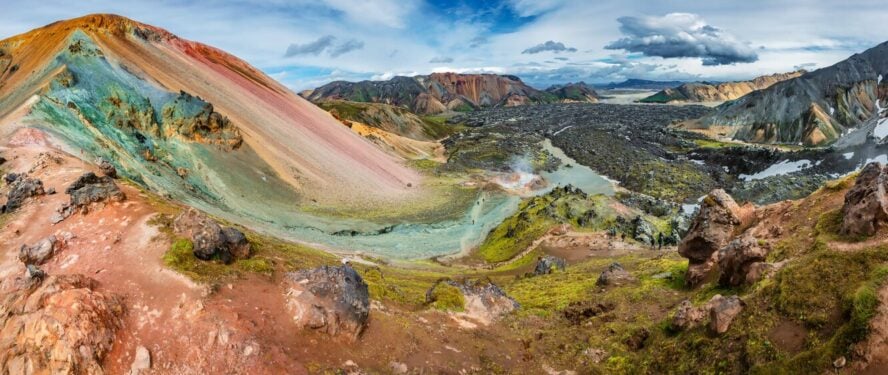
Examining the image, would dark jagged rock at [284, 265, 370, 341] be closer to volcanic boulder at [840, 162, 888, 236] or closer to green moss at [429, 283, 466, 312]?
green moss at [429, 283, 466, 312]

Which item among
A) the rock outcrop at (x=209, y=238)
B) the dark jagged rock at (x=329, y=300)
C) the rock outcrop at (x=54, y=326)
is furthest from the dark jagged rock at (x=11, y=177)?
the dark jagged rock at (x=329, y=300)

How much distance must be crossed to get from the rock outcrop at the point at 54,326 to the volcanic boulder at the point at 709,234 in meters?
26.5

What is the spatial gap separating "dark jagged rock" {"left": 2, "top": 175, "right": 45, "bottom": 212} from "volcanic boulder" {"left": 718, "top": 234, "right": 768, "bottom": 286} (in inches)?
1353

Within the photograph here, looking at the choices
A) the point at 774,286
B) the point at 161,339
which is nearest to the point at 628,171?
the point at 774,286

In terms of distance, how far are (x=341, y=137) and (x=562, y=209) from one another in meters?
51.2

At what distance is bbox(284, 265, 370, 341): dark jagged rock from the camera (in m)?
18.9

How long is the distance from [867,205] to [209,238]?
26.2 m

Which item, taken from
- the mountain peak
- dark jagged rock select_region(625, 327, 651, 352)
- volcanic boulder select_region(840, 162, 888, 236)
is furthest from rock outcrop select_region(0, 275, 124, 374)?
the mountain peak

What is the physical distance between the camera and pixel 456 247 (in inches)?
2244

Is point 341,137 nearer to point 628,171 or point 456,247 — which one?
point 456,247

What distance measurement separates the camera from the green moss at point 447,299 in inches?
967

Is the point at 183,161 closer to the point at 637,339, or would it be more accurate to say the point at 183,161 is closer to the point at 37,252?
the point at 37,252

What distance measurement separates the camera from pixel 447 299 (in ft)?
82.4

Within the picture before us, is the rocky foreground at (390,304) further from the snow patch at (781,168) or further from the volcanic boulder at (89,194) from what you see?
the snow patch at (781,168)
